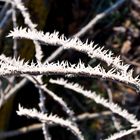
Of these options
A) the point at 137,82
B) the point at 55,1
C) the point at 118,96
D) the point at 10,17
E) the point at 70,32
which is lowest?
the point at 137,82

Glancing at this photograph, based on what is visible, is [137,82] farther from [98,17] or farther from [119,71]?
[98,17]

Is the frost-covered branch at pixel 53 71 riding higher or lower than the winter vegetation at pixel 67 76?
lower

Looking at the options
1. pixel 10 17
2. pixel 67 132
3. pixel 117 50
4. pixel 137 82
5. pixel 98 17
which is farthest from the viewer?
pixel 67 132

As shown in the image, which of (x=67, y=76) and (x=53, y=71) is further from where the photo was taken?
(x=67, y=76)

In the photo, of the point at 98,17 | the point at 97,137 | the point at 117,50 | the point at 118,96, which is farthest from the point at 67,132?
the point at 98,17

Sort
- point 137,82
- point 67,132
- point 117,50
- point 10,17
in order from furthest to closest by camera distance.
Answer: point 67,132
point 117,50
point 10,17
point 137,82

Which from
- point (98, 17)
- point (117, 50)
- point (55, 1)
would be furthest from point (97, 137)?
point (55, 1)

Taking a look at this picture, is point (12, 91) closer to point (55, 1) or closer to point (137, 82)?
point (55, 1)

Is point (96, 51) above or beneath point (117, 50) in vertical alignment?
beneath

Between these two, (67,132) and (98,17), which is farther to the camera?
(67,132)

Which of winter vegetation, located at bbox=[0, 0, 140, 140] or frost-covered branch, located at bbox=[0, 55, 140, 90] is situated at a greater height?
winter vegetation, located at bbox=[0, 0, 140, 140]
